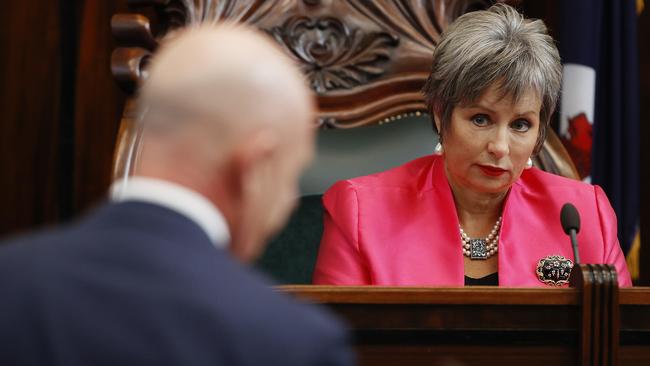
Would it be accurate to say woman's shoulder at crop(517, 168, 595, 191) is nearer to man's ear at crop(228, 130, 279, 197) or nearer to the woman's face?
the woman's face

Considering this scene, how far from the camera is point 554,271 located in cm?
281

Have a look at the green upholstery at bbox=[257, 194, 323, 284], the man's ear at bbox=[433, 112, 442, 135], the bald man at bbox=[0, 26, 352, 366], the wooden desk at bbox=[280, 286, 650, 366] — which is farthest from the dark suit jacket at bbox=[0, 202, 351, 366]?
the green upholstery at bbox=[257, 194, 323, 284]

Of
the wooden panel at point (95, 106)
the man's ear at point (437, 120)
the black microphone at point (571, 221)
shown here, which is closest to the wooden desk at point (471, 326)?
the black microphone at point (571, 221)

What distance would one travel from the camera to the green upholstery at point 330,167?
3297 mm

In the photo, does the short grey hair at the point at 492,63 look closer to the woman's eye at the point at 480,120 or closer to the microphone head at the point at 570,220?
the woman's eye at the point at 480,120

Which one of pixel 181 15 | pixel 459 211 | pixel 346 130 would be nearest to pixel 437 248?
pixel 459 211

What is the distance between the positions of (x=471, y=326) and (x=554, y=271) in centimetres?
74

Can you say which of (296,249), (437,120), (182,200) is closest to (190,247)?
(182,200)

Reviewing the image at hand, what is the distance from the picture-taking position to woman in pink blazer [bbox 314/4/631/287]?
9.10 feet

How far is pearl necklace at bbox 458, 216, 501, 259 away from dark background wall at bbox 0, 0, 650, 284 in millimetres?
1209

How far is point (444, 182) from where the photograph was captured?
9.68ft

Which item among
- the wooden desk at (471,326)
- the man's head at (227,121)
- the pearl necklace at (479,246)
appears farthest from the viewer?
the pearl necklace at (479,246)

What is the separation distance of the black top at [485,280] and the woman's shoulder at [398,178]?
0.33 meters

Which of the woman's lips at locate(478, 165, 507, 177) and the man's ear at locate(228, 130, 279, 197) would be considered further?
the woman's lips at locate(478, 165, 507, 177)
